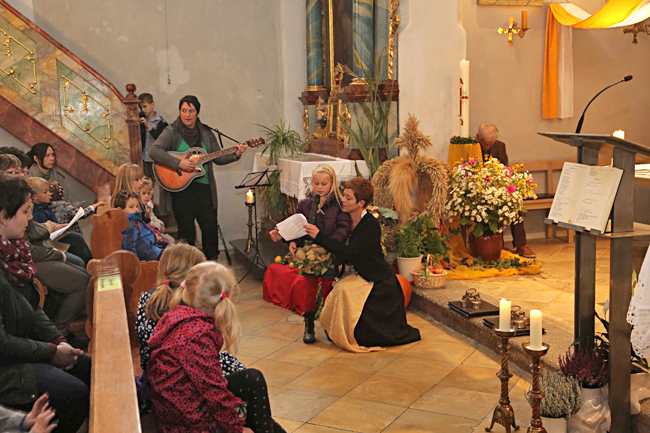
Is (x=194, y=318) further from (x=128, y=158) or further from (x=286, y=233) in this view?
(x=128, y=158)

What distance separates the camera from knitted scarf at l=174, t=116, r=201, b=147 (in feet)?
21.7

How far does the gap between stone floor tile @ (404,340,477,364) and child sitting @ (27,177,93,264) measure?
2.60 m

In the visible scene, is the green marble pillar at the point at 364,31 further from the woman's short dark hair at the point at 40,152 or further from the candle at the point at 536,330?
the candle at the point at 536,330

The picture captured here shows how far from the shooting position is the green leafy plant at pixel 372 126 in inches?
268

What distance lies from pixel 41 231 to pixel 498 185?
4.32 metres

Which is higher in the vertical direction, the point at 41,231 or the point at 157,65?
the point at 157,65

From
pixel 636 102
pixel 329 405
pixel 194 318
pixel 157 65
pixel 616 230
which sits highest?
pixel 157 65

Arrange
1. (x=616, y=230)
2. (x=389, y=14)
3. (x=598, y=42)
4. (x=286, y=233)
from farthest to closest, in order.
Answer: (x=598, y=42) < (x=389, y=14) < (x=286, y=233) < (x=616, y=230)

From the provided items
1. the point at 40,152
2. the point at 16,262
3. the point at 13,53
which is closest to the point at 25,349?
the point at 16,262

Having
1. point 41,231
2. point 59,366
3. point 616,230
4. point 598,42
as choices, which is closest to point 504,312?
point 616,230

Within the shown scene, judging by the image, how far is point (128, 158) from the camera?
7344 mm

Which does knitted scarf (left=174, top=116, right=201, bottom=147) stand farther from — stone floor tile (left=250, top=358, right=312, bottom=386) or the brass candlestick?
the brass candlestick

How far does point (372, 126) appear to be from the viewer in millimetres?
7066

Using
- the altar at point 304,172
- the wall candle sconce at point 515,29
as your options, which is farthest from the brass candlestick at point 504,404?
the wall candle sconce at point 515,29
